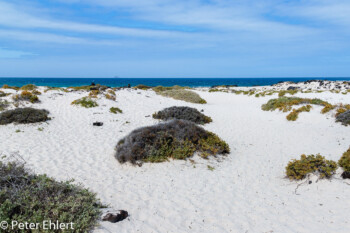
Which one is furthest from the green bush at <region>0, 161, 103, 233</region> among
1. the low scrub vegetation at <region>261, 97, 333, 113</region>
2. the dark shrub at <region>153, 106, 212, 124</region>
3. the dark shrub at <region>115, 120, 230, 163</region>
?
the low scrub vegetation at <region>261, 97, 333, 113</region>

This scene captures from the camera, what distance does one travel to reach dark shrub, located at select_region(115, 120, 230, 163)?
9.02 metres

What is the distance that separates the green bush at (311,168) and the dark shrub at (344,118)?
359 inches

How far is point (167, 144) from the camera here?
31.3 ft

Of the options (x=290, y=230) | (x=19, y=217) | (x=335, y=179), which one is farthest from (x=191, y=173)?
(x=19, y=217)

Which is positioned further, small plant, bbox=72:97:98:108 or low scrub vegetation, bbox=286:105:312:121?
small plant, bbox=72:97:98:108

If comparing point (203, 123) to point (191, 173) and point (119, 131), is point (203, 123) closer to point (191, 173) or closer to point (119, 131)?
point (119, 131)

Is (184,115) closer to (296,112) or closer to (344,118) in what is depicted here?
(296,112)

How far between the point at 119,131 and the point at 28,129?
4.75 metres

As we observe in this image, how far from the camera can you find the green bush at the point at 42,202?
441cm

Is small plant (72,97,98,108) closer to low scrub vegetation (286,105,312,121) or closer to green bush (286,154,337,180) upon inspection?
low scrub vegetation (286,105,312,121)

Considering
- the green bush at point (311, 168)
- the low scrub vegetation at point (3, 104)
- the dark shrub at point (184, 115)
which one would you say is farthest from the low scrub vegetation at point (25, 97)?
the green bush at point (311, 168)

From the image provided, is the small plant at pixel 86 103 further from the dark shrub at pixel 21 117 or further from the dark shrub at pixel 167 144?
the dark shrub at pixel 167 144

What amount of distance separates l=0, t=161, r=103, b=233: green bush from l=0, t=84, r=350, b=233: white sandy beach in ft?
1.52

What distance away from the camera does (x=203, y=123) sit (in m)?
16.6
